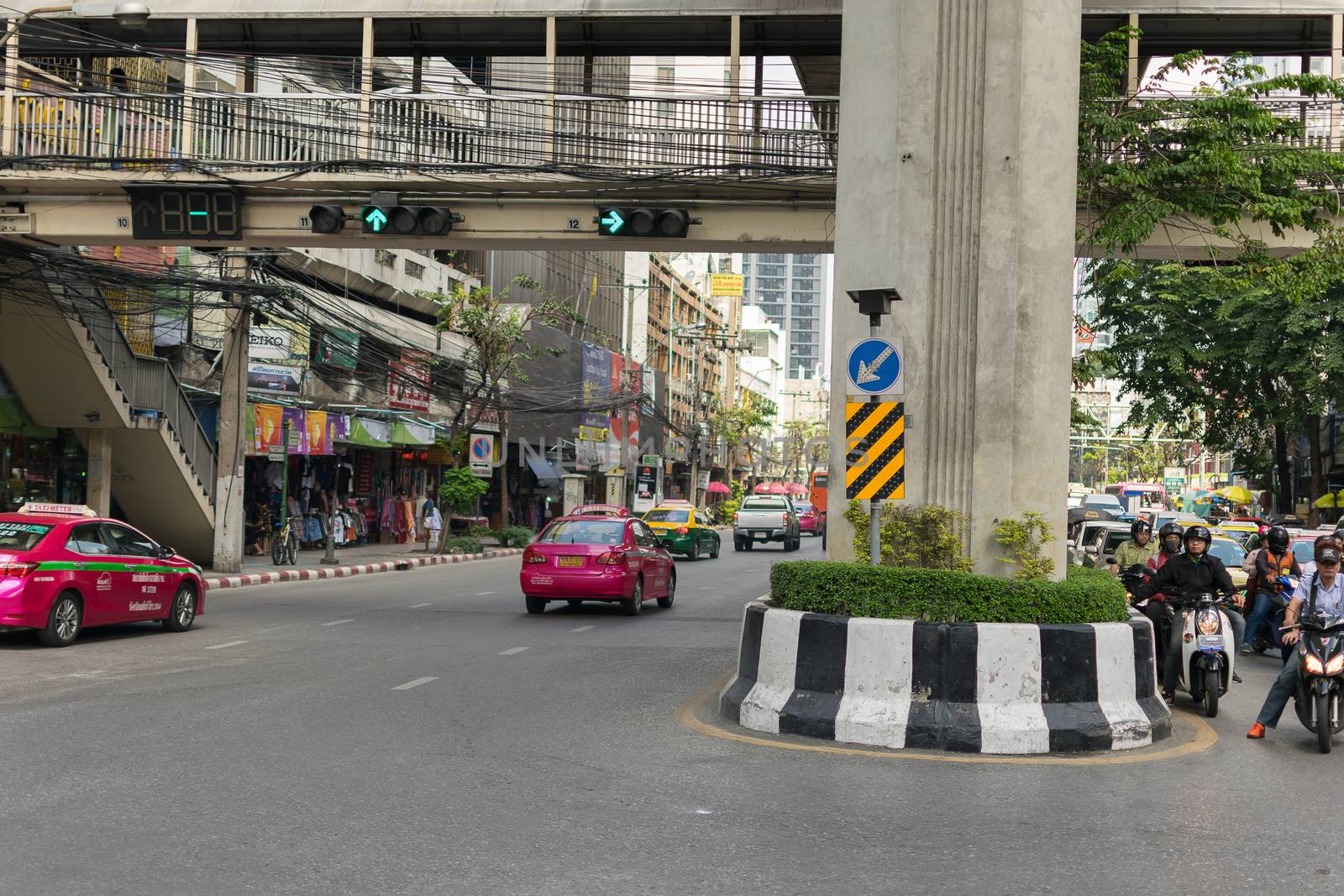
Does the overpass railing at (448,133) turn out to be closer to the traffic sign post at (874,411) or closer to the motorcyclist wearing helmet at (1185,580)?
the traffic sign post at (874,411)

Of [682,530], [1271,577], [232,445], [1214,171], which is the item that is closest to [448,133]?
[232,445]

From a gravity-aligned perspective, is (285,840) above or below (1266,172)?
below

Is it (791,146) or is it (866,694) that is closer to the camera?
(866,694)

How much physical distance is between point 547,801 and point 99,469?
71.6ft

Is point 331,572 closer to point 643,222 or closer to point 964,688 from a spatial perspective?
point 643,222

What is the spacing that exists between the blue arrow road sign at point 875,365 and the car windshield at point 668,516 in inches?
1172

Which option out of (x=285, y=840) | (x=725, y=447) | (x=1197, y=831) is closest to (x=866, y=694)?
(x=1197, y=831)

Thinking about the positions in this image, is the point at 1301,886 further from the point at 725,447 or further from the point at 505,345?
the point at 725,447

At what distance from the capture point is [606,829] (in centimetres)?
663

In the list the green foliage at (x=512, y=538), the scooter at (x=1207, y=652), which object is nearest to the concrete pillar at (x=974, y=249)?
the scooter at (x=1207, y=652)

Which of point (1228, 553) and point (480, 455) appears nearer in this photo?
point (1228, 553)

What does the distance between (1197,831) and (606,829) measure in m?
2.99

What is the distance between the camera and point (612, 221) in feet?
63.4

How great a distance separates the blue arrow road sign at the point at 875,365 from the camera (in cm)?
1030
